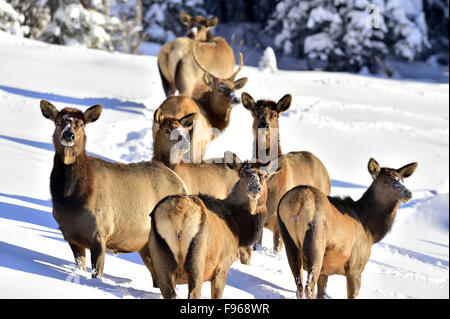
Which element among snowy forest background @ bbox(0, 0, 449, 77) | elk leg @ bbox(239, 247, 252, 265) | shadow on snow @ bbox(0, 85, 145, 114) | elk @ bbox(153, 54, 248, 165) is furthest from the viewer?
snowy forest background @ bbox(0, 0, 449, 77)

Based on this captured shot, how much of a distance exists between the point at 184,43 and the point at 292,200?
24.8 ft

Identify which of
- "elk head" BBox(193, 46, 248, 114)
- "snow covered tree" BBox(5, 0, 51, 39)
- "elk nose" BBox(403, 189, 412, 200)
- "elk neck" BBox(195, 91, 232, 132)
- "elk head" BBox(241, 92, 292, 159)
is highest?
"snow covered tree" BBox(5, 0, 51, 39)

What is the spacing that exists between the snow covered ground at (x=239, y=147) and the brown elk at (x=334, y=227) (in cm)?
63

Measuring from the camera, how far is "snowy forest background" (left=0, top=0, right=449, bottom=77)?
25.5 metres

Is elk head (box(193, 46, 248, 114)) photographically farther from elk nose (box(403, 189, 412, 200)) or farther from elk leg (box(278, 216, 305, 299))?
elk leg (box(278, 216, 305, 299))

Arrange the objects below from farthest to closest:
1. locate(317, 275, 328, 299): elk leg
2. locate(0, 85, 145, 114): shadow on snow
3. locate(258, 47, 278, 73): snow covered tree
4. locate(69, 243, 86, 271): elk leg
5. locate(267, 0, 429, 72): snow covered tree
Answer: locate(267, 0, 429, 72): snow covered tree, locate(258, 47, 278, 73): snow covered tree, locate(0, 85, 145, 114): shadow on snow, locate(317, 275, 328, 299): elk leg, locate(69, 243, 86, 271): elk leg

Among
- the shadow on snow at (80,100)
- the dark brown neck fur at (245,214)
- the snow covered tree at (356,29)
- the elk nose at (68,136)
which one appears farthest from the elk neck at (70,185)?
the snow covered tree at (356,29)

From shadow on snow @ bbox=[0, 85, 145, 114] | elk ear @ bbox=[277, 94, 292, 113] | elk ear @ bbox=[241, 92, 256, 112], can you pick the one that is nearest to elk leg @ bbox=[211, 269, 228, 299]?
elk ear @ bbox=[277, 94, 292, 113]

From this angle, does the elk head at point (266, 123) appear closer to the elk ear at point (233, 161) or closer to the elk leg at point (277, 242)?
the elk leg at point (277, 242)

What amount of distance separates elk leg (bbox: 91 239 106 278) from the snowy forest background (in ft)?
56.0

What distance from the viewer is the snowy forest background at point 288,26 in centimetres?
2545

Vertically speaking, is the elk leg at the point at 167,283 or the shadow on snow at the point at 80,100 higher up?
the shadow on snow at the point at 80,100

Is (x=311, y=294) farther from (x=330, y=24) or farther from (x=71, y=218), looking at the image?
(x=330, y=24)

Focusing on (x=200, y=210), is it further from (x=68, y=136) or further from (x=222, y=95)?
(x=222, y=95)
